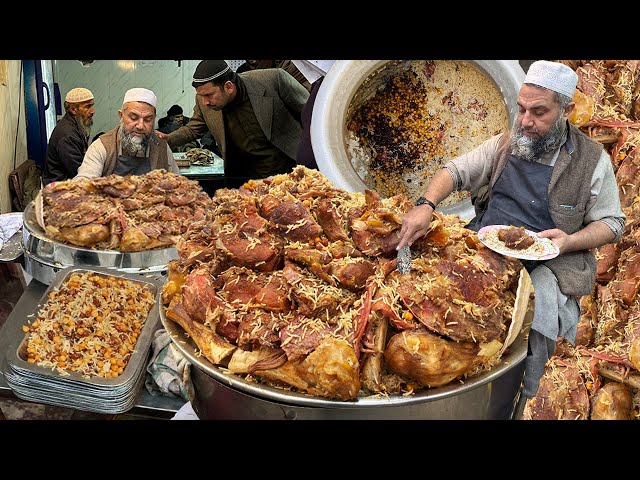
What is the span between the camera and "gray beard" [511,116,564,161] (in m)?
2.06

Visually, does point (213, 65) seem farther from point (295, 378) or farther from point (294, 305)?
point (295, 378)

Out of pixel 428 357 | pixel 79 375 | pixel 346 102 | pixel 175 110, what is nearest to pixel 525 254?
pixel 428 357

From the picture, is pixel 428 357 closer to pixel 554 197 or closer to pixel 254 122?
pixel 554 197

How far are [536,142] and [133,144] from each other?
74.4 inches

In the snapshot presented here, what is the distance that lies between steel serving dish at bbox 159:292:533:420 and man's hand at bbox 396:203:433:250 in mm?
346

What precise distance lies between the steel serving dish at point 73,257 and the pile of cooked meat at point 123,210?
3 centimetres

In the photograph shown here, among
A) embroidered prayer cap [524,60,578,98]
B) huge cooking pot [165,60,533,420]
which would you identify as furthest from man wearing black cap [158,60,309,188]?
huge cooking pot [165,60,533,420]

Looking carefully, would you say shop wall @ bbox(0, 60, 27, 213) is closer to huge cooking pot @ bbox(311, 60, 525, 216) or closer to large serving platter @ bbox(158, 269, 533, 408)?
huge cooking pot @ bbox(311, 60, 525, 216)

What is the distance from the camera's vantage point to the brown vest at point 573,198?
2078mm

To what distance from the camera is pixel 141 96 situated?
2.62 metres

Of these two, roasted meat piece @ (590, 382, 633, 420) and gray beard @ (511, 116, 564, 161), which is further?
roasted meat piece @ (590, 382, 633, 420)

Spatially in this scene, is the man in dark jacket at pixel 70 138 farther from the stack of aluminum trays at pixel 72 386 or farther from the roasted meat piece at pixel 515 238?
the roasted meat piece at pixel 515 238

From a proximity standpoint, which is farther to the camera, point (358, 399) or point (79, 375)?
point (79, 375)

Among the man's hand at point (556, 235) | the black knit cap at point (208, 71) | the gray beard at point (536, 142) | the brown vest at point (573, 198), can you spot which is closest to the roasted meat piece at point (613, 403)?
the brown vest at point (573, 198)
